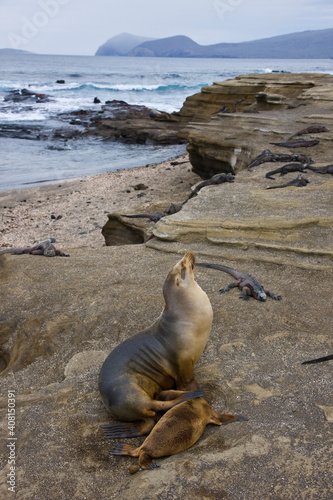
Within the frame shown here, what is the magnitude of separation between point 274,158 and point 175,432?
28.6 feet

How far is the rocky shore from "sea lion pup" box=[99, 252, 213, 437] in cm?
23

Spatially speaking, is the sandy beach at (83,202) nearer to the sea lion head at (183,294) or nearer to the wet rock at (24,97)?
the sea lion head at (183,294)

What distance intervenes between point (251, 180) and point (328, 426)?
268 inches

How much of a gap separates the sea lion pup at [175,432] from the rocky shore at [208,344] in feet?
0.21

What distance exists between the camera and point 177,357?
339cm

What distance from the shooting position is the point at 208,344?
4.12 metres

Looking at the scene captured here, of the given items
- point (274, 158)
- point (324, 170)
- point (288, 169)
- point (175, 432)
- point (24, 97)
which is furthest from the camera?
point (24, 97)

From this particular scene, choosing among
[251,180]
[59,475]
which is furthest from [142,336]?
[251,180]

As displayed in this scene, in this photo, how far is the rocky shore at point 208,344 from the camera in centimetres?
256

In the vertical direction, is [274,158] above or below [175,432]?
above

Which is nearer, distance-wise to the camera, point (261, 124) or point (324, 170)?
point (324, 170)

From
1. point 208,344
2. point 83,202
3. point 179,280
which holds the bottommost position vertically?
point 83,202

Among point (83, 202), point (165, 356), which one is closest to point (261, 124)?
point (83, 202)

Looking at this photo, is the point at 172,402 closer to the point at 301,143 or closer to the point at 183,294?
the point at 183,294
